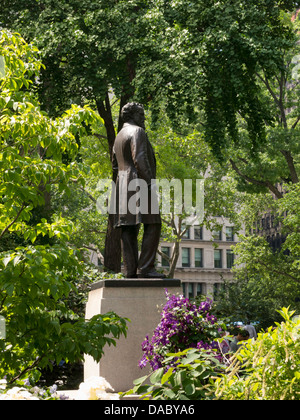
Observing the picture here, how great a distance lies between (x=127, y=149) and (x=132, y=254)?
1747 mm

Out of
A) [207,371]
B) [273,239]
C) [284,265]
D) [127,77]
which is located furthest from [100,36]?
[273,239]

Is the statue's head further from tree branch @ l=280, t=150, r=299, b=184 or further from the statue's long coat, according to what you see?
tree branch @ l=280, t=150, r=299, b=184

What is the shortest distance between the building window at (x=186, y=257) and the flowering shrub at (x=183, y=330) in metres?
75.1

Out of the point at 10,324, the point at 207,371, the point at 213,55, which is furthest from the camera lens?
the point at 213,55

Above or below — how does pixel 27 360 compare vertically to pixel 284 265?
below

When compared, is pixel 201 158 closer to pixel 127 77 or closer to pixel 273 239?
pixel 127 77

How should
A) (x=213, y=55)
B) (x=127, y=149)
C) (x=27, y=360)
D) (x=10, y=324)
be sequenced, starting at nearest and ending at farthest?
1. (x=10, y=324)
2. (x=27, y=360)
3. (x=127, y=149)
4. (x=213, y=55)

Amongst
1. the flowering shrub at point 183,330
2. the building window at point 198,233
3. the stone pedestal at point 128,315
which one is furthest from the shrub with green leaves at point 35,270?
the building window at point 198,233

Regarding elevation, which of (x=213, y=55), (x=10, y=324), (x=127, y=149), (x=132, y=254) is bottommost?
(x=10, y=324)

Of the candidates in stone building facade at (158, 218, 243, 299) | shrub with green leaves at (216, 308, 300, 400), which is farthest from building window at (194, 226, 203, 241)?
shrub with green leaves at (216, 308, 300, 400)

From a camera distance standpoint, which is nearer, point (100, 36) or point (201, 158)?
point (100, 36)

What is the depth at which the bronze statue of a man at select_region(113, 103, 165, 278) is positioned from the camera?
30.1 ft

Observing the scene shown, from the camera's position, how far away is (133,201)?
30.3 feet
